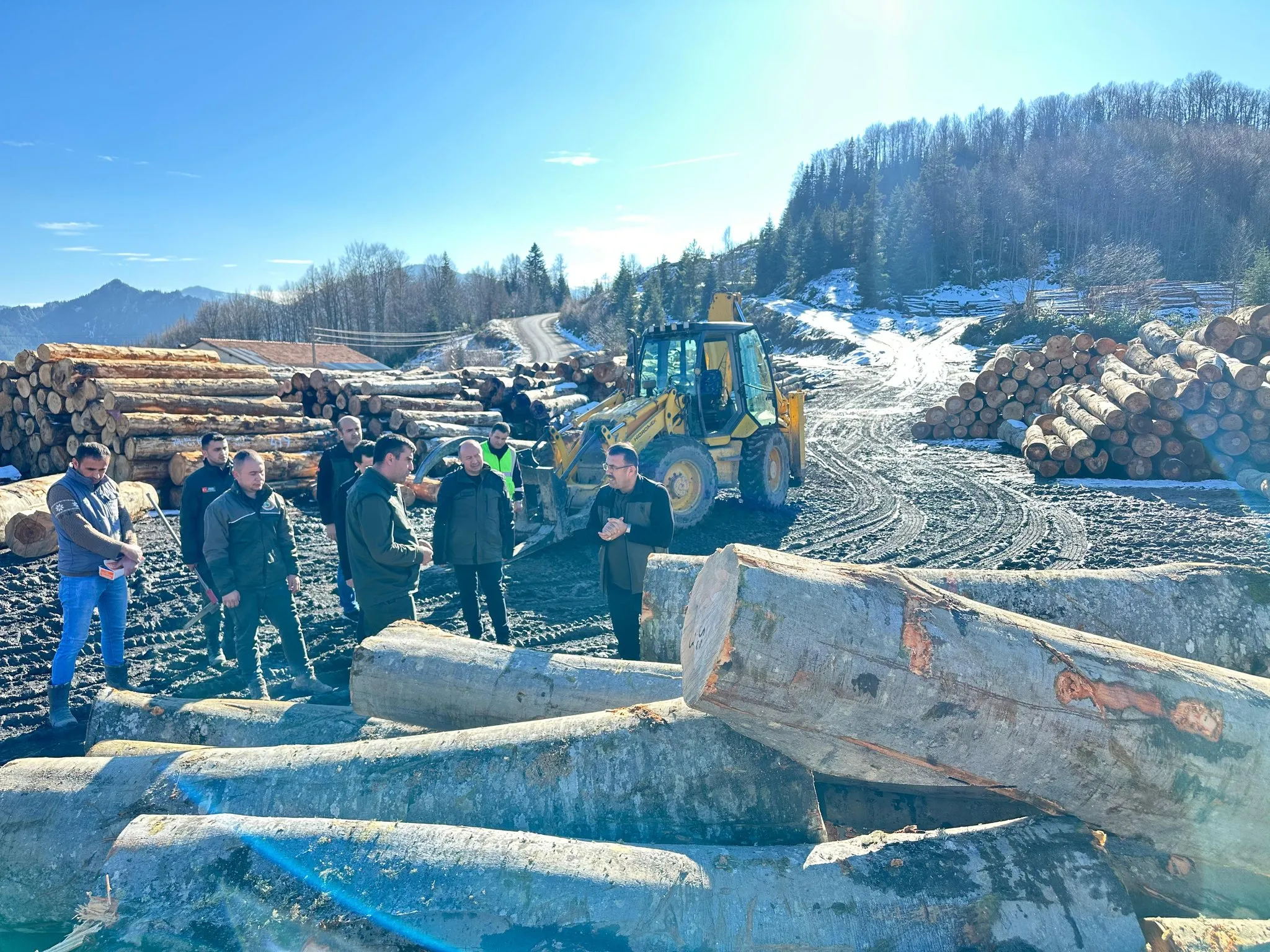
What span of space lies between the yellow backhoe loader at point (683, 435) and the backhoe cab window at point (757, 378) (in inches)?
0.7

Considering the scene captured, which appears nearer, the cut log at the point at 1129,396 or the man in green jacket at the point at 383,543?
the man in green jacket at the point at 383,543

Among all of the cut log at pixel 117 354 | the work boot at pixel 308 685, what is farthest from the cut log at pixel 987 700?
the cut log at pixel 117 354

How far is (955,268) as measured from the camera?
2347 inches

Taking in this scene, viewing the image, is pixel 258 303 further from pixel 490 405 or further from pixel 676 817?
pixel 676 817

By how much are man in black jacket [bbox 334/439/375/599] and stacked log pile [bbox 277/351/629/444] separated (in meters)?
6.24

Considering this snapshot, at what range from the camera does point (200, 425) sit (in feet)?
35.9

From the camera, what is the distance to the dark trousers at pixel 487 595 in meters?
5.04

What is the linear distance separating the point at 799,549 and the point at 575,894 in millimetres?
6317

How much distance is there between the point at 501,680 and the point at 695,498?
5.31 m

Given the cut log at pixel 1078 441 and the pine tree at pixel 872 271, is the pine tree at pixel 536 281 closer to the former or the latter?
the pine tree at pixel 872 271

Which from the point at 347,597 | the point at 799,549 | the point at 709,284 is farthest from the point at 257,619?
the point at 709,284

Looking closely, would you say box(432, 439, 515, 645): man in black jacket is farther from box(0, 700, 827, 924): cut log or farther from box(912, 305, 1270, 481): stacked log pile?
box(912, 305, 1270, 481): stacked log pile

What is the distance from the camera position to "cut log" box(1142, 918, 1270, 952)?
188cm

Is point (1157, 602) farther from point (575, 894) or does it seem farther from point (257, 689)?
point (257, 689)
